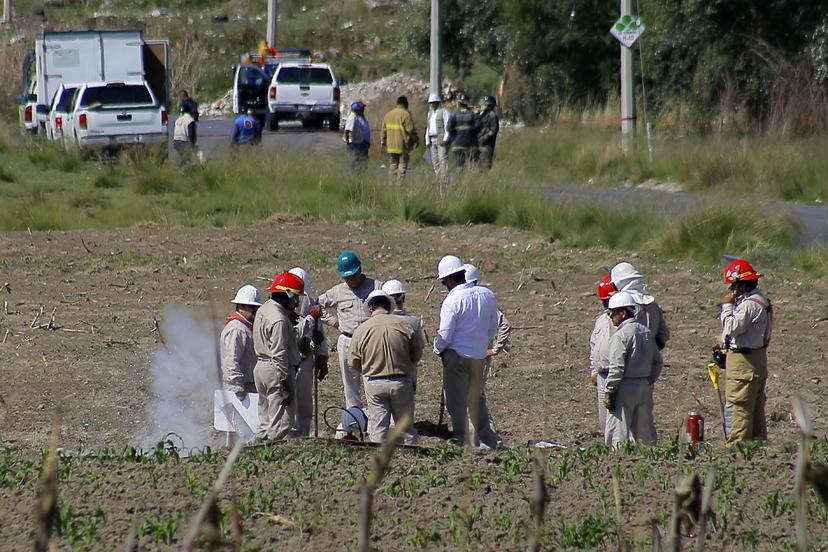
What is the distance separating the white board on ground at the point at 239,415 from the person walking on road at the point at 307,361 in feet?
0.99

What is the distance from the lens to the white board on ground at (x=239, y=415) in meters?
8.59

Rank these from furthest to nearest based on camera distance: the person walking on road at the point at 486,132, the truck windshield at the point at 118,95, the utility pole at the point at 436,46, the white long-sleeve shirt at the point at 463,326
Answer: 1. the utility pole at the point at 436,46
2. the truck windshield at the point at 118,95
3. the person walking on road at the point at 486,132
4. the white long-sleeve shirt at the point at 463,326

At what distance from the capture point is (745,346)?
881 centimetres

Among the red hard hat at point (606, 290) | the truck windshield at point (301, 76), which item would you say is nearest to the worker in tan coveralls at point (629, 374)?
the red hard hat at point (606, 290)

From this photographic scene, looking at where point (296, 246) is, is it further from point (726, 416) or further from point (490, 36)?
point (490, 36)

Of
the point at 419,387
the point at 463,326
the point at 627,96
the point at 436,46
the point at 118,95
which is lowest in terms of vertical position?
the point at 419,387

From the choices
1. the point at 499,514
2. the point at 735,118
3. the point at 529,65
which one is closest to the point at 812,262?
the point at 499,514

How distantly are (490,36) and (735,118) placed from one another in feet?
51.1

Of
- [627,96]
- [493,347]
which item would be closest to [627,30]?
[627,96]

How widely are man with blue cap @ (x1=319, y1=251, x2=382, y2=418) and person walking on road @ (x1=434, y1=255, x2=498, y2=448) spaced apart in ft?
2.21

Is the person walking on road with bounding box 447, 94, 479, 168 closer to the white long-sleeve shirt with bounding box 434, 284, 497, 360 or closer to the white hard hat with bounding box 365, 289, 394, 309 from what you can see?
the white long-sleeve shirt with bounding box 434, 284, 497, 360

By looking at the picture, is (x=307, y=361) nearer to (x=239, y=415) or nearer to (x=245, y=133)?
(x=239, y=415)

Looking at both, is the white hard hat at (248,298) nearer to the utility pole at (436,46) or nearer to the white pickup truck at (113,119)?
the white pickup truck at (113,119)

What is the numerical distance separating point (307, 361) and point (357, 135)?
39.9ft
